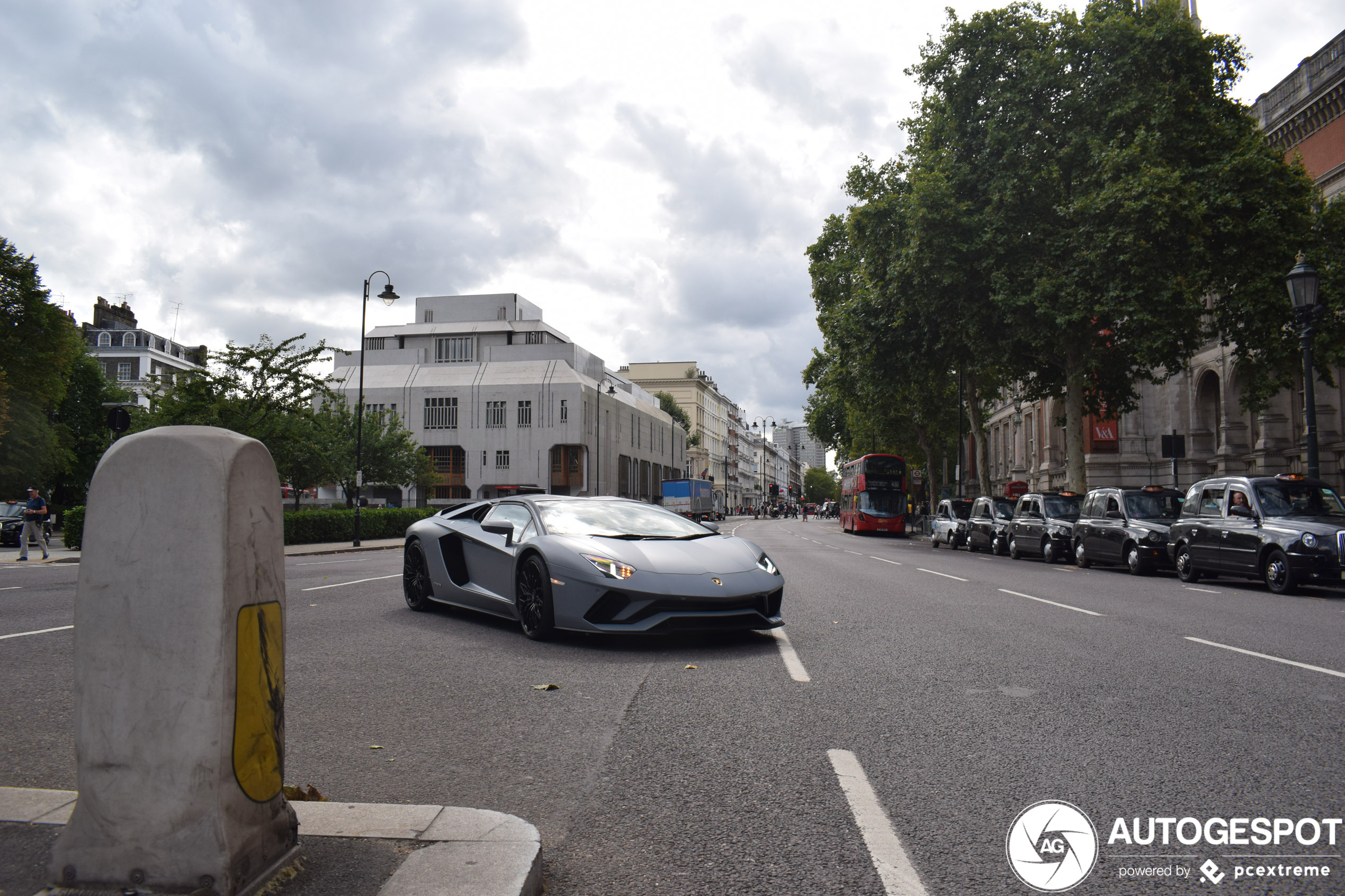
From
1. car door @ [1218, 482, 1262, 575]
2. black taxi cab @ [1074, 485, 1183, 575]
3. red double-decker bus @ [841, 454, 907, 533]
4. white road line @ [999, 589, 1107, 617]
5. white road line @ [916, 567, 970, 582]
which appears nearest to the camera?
white road line @ [999, 589, 1107, 617]

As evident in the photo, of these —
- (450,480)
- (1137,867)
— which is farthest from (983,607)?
(450,480)

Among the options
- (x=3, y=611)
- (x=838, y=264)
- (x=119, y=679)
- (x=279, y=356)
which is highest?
(x=838, y=264)

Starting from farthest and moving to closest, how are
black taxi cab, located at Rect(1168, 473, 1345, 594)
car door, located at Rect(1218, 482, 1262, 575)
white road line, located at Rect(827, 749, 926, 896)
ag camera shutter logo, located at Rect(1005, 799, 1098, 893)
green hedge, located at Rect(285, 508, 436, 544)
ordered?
green hedge, located at Rect(285, 508, 436, 544) → car door, located at Rect(1218, 482, 1262, 575) → black taxi cab, located at Rect(1168, 473, 1345, 594) → ag camera shutter logo, located at Rect(1005, 799, 1098, 893) → white road line, located at Rect(827, 749, 926, 896)

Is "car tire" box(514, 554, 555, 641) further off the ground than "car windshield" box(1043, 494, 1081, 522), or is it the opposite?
"car windshield" box(1043, 494, 1081, 522)

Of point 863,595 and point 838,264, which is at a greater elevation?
point 838,264

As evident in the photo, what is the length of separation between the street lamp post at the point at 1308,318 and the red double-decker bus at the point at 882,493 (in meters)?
29.6

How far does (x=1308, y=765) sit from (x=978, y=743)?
1400 mm

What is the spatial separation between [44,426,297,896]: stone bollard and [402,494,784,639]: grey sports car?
4.42 meters

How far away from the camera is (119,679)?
2521mm

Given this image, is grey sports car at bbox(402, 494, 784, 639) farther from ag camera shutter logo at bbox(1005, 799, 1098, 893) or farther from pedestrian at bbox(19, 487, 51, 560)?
pedestrian at bbox(19, 487, 51, 560)

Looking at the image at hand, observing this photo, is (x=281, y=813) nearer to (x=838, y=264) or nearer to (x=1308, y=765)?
(x=1308, y=765)

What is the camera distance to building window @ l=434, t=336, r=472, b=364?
3174 inches

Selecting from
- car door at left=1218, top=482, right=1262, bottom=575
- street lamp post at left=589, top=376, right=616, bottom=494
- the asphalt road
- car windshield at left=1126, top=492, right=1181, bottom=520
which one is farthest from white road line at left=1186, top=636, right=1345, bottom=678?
street lamp post at left=589, top=376, right=616, bottom=494

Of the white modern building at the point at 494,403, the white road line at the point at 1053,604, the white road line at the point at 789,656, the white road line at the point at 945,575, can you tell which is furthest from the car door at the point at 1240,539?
the white modern building at the point at 494,403
